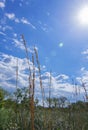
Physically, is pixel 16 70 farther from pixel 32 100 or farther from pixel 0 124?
pixel 0 124

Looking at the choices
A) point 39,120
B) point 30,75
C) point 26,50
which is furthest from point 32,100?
point 39,120

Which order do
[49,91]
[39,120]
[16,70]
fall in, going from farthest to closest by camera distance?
[39,120]
[49,91]
[16,70]

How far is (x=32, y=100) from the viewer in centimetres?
225

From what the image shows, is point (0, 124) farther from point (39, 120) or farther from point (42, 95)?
point (42, 95)

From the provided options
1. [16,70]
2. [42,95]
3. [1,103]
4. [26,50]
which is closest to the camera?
[26,50]

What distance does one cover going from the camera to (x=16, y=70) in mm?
3322

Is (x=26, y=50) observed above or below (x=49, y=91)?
above

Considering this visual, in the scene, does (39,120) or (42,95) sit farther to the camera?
(39,120)

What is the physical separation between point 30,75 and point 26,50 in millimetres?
241

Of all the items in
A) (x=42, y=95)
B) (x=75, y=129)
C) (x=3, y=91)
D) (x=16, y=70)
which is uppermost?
(x=3, y=91)

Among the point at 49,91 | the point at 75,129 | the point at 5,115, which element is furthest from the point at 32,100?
the point at 5,115

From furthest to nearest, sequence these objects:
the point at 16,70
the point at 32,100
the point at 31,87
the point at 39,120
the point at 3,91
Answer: the point at 3,91 → the point at 39,120 → the point at 16,70 → the point at 31,87 → the point at 32,100

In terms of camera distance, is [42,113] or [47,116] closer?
[47,116]

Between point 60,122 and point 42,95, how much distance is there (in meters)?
7.49
